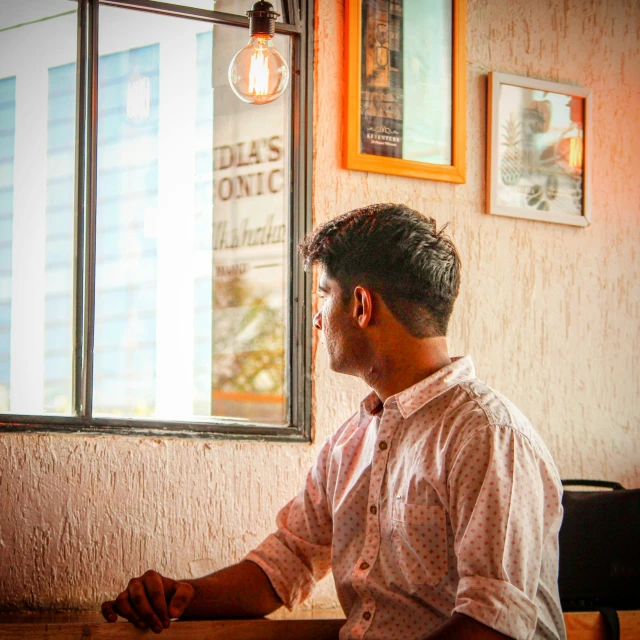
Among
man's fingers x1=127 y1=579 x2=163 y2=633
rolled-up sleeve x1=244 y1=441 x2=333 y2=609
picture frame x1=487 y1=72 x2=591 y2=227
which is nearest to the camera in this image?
man's fingers x1=127 y1=579 x2=163 y2=633

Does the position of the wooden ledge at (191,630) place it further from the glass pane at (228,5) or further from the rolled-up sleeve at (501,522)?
the glass pane at (228,5)

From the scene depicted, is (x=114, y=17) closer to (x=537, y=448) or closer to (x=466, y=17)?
(x=466, y=17)

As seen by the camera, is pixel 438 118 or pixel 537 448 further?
pixel 438 118

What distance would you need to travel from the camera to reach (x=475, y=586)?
1422 millimetres

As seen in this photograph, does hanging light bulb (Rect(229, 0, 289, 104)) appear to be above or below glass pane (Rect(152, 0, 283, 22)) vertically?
below

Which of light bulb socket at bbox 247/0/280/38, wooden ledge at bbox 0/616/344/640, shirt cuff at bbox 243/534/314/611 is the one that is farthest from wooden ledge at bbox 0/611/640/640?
light bulb socket at bbox 247/0/280/38

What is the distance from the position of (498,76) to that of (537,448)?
1452 millimetres

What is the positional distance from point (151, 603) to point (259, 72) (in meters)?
1.25

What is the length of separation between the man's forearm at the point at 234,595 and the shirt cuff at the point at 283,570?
0.05 feet

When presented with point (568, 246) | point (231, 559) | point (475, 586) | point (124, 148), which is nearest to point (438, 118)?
point (568, 246)

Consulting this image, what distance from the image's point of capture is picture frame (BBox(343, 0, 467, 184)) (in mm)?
2457

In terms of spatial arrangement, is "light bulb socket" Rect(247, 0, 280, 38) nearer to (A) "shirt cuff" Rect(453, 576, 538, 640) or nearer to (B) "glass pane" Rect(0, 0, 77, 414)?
(B) "glass pane" Rect(0, 0, 77, 414)

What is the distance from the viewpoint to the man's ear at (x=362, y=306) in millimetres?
1790

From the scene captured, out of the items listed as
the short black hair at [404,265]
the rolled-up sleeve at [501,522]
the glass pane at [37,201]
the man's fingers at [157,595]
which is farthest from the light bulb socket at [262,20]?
the man's fingers at [157,595]
